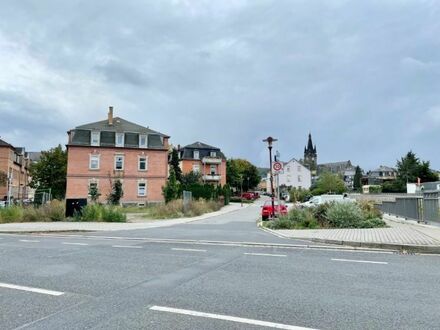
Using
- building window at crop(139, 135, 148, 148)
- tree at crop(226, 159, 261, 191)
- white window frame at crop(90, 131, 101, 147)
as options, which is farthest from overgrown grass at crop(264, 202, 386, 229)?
tree at crop(226, 159, 261, 191)

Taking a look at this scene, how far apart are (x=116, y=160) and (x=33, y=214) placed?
99.3ft

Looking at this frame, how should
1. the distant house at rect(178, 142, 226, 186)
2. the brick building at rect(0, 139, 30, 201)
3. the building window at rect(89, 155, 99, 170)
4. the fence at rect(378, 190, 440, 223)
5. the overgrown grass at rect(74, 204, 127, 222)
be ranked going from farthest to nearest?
the distant house at rect(178, 142, 226, 186)
the brick building at rect(0, 139, 30, 201)
the building window at rect(89, 155, 99, 170)
the overgrown grass at rect(74, 204, 127, 222)
the fence at rect(378, 190, 440, 223)

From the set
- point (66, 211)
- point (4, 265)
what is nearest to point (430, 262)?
point (4, 265)

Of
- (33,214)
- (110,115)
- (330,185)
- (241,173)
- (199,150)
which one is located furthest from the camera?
(241,173)

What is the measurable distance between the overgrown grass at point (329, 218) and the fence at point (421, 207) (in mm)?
2214

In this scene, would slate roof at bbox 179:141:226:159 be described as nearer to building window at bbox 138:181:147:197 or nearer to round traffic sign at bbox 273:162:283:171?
building window at bbox 138:181:147:197

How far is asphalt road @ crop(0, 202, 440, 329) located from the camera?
200 inches

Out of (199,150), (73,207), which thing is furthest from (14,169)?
(73,207)

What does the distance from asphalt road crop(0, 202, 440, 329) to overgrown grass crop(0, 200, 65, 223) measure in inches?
583

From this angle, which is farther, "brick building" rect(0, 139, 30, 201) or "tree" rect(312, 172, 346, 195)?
"tree" rect(312, 172, 346, 195)

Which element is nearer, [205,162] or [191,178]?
[191,178]

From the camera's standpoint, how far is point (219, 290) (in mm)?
6699

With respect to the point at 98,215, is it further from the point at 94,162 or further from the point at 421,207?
A: the point at 94,162

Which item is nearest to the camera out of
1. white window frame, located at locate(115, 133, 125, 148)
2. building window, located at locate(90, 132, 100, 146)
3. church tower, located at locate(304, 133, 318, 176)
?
building window, located at locate(90, 132, 100, 146)
